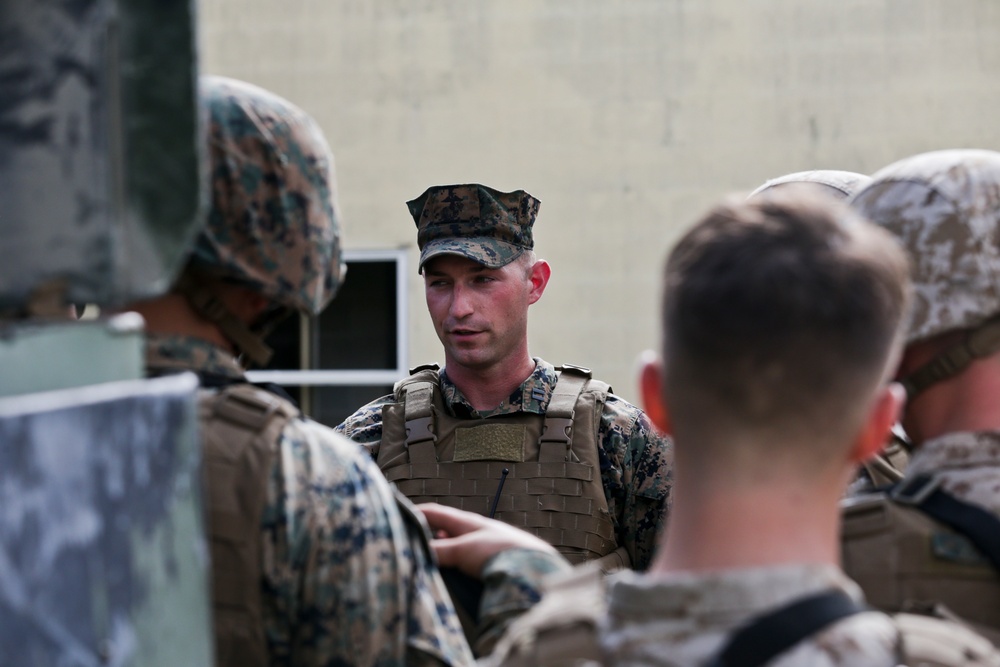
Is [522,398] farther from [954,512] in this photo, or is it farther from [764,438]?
[764,438]

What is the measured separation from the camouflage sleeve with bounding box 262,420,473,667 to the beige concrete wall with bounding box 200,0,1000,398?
14.5 ft

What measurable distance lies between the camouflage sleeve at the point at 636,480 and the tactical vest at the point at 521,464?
38 millimetres

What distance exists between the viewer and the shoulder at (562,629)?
3.98 feet

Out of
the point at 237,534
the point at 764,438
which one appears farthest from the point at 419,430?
the point at 764,438

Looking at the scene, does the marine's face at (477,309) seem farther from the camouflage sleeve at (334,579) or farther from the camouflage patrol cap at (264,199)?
the camouflage sleeve at (334,579)

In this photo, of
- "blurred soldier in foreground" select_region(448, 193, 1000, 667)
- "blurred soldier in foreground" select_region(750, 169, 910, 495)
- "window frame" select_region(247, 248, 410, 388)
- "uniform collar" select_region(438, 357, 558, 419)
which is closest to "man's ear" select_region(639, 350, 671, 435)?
"blurred soldier in foreground" select_region(448, 193, 1000, 667)

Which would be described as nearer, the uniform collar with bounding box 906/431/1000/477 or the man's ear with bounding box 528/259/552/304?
the uniform collar with bounding box 906/431/1000/477

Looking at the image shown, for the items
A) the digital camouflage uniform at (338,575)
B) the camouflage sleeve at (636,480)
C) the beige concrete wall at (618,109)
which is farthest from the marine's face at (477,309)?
the beige concrete wall at (618,109)

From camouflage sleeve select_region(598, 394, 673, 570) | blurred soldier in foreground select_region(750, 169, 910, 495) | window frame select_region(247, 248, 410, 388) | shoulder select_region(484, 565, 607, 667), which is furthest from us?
window frame select_region(247, 248, 410, 388)

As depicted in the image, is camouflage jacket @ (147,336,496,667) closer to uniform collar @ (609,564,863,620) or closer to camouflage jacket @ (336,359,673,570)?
uniform collar @ (609,564,863,620)

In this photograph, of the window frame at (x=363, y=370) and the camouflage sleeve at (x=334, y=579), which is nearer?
the camouflage sleeve at (x=334, y=579)

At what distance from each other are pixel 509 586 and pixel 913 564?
1.74ft

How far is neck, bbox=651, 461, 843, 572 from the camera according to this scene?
1.17 metres

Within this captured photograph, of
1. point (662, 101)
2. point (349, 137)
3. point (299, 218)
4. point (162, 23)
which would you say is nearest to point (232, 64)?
point (349, 137)
